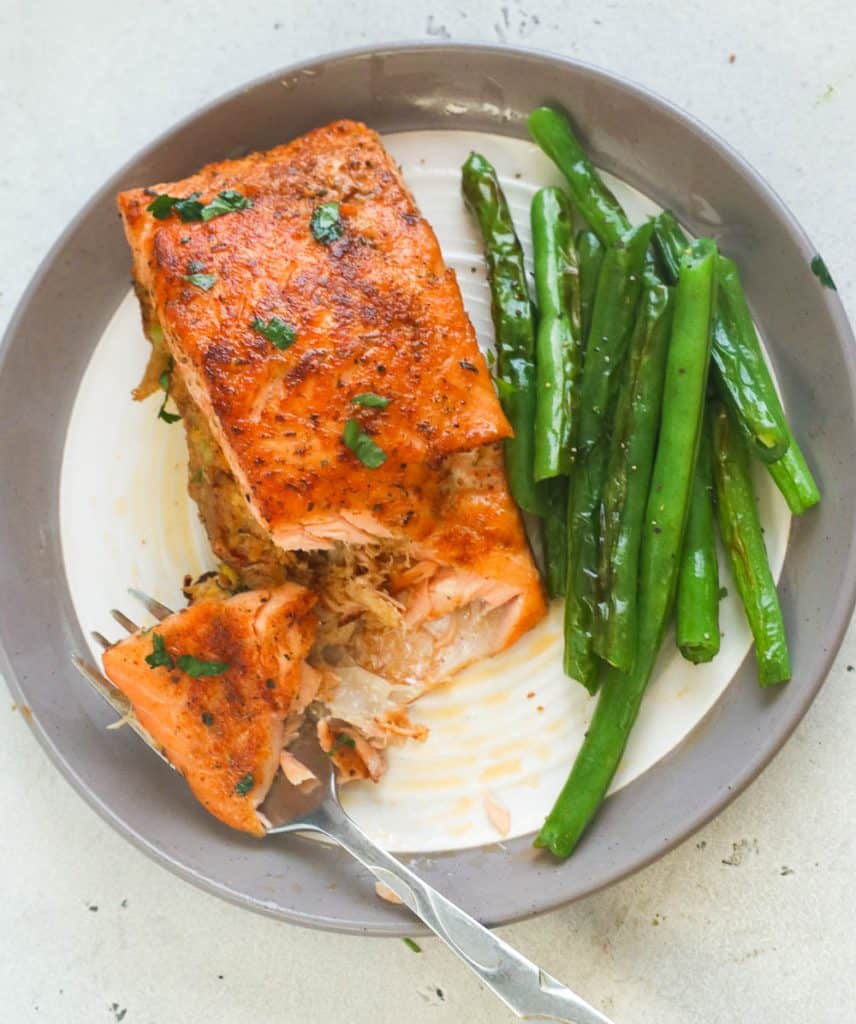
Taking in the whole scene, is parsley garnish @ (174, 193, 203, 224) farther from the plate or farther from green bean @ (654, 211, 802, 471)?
green bean @ (654, 211, 802, 471)

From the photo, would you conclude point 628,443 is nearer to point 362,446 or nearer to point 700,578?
point 700,578

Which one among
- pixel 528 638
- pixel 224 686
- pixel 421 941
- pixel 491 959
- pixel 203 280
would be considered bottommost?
pixel 421 941

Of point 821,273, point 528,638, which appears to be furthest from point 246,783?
point 821,273

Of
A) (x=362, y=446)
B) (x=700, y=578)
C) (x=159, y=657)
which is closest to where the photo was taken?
(x=362, y=446)

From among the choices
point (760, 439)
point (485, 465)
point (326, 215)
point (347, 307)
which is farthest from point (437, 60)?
point (760, 439)

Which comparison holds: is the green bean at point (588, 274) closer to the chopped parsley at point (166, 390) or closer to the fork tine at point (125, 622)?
the chopped parsley at point (166, 390)

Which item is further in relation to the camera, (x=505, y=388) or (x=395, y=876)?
(x=505, y=388)

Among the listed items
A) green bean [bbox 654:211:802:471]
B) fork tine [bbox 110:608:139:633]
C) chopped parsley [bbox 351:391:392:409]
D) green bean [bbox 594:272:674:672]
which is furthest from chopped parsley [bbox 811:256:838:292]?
fork tine [bbox 110:608:139:633]
